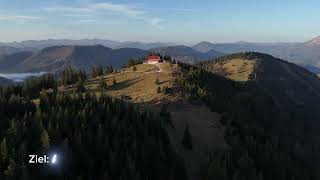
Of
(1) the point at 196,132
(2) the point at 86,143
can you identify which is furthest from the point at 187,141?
(2) the point at 86,143

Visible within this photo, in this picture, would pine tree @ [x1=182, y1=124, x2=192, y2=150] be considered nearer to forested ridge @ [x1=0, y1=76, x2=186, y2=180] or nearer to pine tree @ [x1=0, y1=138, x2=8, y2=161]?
forested ridge @ [x1=0, y1=76, x2=186, y2=180]

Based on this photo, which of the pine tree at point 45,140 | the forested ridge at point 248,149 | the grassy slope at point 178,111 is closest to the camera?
the pine tree at point 45,140

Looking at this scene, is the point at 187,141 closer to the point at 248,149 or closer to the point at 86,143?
the point at 248,149

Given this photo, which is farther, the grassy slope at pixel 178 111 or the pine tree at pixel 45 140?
the grassy slope at pixel 178 111

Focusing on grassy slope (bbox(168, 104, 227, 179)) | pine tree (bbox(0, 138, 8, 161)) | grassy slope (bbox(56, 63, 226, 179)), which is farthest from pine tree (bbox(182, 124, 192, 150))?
pine tree (bbox(0, 138, 8, 161))

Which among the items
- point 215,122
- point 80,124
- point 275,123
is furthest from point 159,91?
point 80,124

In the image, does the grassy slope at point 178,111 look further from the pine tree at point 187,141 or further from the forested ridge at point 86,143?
the forested ridge at point 86,143

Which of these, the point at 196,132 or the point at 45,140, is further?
the point at 196,132

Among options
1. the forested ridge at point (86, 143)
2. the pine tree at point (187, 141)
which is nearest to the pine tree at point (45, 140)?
the forested ridge at point (86, 143)

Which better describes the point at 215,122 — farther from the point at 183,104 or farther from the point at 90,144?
the point at 90,144

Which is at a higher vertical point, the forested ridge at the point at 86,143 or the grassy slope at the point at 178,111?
the forested ridge at the point at 86,143
